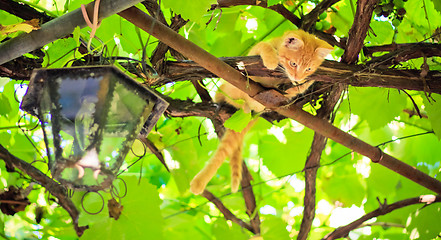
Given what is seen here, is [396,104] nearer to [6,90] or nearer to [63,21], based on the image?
[63,21]

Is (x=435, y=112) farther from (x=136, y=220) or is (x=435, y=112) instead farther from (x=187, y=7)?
(x=136, y=220)

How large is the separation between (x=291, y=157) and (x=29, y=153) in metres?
1.58

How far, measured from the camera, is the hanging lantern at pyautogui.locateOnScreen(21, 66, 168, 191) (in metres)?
1.00

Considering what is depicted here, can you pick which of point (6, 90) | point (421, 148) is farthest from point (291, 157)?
point (6, 90)

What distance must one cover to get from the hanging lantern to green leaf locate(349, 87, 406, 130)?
138cm

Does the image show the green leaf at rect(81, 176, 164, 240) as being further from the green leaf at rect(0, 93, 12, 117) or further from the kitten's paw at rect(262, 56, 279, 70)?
the kitten's paw at rect(262, 56, 279, 70)

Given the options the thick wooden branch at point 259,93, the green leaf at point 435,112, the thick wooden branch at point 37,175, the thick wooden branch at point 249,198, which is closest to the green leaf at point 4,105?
the thick wooden branch at point 37,175

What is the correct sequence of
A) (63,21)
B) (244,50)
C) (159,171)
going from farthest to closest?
(159,171), (244,50), (63,21)

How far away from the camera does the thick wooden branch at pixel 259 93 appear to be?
3.97 ft

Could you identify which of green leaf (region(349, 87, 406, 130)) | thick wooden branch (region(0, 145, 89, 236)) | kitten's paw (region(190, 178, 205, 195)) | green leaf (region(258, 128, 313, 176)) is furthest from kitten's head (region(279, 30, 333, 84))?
thick wooden branch (region(0, 145, 89, 236))

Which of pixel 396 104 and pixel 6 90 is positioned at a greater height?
pixel 396 104

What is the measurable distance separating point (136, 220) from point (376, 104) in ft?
4.28

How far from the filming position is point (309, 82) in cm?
188

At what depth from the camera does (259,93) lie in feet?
5.08
